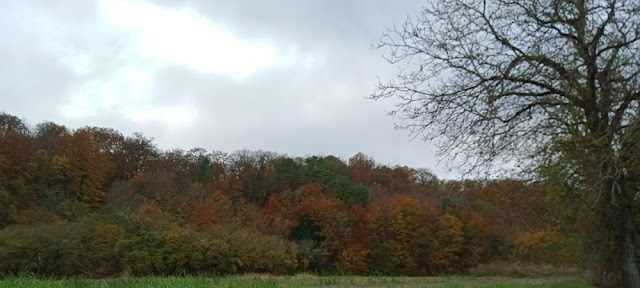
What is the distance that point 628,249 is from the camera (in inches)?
461

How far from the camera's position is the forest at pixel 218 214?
44.4 m

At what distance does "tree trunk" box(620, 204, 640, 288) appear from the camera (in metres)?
11.4

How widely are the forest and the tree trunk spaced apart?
26.8 metres

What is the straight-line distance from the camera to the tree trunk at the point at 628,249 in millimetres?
11422

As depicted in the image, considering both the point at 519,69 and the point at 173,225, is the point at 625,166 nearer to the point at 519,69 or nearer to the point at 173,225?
the point at 519,69

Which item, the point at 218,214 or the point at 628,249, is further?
the point at 218,214

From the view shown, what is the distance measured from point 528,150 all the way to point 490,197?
3970mm

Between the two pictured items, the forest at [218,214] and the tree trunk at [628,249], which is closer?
the tree trunk at [628,249]

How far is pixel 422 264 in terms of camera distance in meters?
67.9

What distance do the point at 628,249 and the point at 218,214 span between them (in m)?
56.1

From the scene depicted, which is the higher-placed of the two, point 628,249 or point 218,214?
point 218,214

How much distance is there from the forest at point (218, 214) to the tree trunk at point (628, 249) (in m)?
26.8

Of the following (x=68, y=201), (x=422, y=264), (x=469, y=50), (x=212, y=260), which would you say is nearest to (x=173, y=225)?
(x=212, y=260)

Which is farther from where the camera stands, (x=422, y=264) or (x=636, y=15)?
(x=422, y=264)
